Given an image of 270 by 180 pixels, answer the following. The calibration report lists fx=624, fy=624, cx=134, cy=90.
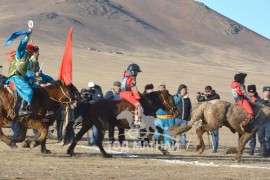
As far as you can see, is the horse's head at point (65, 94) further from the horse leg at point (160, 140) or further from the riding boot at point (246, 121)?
the riding boot at point (246, 121)

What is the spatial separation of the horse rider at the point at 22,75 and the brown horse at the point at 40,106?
0.21 metres

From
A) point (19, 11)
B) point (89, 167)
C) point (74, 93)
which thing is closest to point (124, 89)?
point (74, 93)

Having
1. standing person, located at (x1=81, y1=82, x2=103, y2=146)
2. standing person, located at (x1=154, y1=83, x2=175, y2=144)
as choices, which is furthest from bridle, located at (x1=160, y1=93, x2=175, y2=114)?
standing person, located at (x1=81, y1=82, x2=103, y2=146)

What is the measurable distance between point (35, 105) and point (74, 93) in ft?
3.64

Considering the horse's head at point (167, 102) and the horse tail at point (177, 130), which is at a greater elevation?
the horse's head at point (167, 102)

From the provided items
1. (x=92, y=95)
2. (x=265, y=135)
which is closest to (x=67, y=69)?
(x=92, y=95)

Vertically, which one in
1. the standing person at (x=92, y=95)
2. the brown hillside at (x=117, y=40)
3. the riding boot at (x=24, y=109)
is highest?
the brown hillside at (x=117, y=40)

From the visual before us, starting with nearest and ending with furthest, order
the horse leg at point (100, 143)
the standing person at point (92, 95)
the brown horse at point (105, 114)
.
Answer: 1. the horse leg at point (100, 143)
2. the brown horse at point (105, 114)
3. the standing person at point (92, 95)

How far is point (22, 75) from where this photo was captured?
49.9ft

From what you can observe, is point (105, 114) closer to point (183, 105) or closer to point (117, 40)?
point (183, 105)

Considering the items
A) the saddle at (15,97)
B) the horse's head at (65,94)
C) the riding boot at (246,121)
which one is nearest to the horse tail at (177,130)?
the riding boot at (246,121)

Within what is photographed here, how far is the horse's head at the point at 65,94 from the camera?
15.5 m

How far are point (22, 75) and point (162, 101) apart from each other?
154 inches

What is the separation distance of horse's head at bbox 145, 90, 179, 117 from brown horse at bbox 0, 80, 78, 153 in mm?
2238
